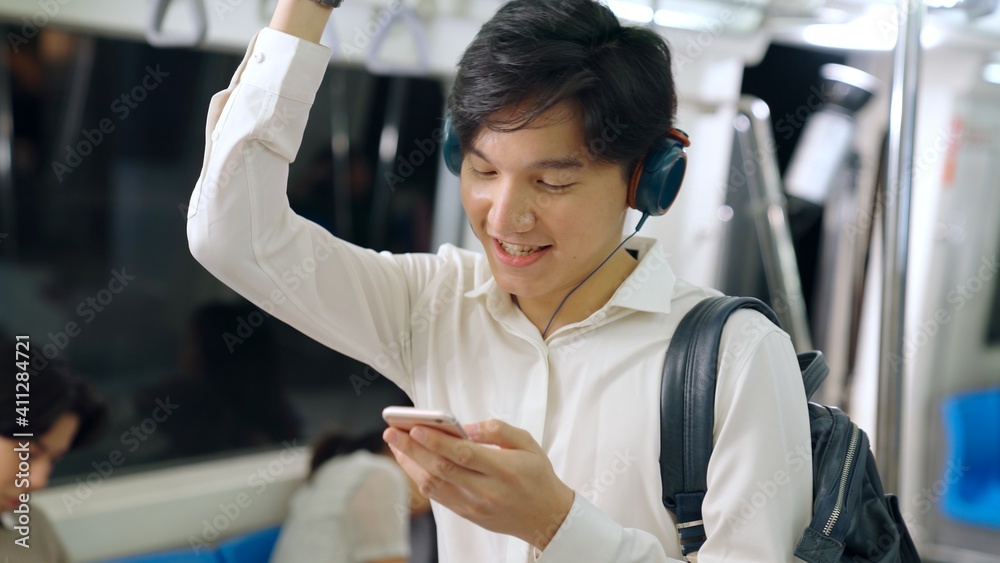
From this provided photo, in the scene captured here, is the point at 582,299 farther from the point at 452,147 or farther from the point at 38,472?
the point at 38,472

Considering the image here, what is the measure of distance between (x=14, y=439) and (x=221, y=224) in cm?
139

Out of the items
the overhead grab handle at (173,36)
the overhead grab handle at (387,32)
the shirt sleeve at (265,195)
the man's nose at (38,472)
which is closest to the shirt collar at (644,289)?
the shirt sleeve at (265,195)

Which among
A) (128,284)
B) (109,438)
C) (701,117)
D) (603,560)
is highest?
(701,117)

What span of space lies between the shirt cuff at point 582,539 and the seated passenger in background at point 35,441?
4.85ft

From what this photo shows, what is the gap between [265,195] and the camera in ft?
3.20

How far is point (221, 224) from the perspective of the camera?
3.17ft

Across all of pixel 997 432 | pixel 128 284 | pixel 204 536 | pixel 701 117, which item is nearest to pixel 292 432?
pixel 204 536

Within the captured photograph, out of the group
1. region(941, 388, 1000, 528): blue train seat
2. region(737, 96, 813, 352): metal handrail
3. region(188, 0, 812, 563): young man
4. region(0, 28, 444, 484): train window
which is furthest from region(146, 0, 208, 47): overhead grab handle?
region(941, 388, 1000, 528): blue train seat

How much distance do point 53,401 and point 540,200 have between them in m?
1.70

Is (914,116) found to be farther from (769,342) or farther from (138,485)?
(138,485)

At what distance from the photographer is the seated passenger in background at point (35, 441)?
6.40 ft

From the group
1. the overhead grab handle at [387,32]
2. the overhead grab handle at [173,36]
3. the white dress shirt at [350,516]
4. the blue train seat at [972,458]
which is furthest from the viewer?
the blue train seat at [972,458]

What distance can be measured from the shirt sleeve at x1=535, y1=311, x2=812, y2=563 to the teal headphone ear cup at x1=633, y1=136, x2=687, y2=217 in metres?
0.19

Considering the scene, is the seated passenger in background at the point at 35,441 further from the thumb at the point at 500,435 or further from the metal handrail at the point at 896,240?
the metal handrail at the point at 896,240
